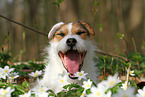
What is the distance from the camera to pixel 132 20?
32.4ft

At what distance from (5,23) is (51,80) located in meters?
17.3

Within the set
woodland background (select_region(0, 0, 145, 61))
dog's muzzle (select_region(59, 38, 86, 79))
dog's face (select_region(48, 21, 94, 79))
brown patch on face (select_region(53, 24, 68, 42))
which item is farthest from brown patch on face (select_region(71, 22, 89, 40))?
woodland background (select_region(0, 0, 145, 61))

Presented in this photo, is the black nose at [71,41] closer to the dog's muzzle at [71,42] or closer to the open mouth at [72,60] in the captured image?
the dog's muzzle at [71,42]

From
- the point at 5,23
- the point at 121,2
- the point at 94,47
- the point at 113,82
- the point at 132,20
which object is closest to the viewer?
the point at 113,82

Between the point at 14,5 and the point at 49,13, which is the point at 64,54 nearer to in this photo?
the point at 49,13

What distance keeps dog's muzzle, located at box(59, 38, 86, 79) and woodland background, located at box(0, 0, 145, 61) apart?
2.92 feet

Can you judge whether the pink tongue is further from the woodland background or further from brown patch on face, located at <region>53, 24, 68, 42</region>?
the woodland background

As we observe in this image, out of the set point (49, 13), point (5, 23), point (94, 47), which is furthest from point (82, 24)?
point (5, 23)

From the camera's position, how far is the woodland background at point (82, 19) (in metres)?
5.62

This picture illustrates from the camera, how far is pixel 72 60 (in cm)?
295

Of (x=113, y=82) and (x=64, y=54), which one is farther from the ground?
(x=64, y=54)

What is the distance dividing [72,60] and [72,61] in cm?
2

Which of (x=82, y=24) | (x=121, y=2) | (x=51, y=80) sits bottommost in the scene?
(x=51, y=80)

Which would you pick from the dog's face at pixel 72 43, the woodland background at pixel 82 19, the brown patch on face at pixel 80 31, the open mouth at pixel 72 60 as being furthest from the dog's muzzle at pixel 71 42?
the woodland background at pixel 82 19
